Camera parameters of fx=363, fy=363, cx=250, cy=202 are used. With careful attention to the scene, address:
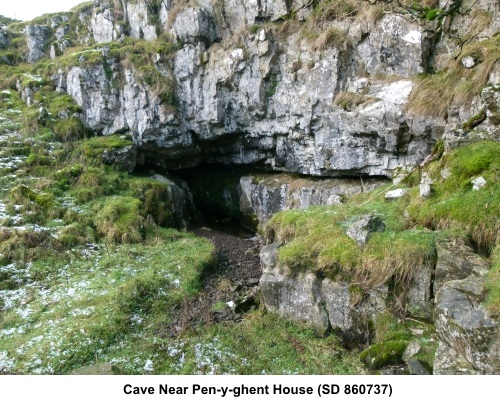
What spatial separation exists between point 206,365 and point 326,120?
11581 millimetres

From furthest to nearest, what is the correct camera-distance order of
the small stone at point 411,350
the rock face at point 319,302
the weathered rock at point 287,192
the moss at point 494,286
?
the weathered rock at point 287,192, the rock face at point 319,302, the small stone at point 411,350, the moss at point 494,286

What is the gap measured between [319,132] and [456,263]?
1033 centimetres

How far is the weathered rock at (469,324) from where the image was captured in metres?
5.29

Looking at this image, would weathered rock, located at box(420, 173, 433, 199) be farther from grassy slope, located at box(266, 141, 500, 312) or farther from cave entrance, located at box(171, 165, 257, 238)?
cave entrance, located at box(171, 165, 257, 238)

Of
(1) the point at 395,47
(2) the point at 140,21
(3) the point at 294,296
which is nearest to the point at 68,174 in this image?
(2) the point at 140,21

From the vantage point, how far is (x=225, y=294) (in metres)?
11.2

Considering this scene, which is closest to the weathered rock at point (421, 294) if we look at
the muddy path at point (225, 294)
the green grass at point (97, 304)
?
the muddy path at point (225, 294)

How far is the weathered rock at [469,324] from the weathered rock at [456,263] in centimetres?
55

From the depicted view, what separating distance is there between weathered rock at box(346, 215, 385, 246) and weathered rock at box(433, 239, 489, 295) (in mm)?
1428

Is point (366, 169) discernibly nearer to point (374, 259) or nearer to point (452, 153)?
point (452, 153)

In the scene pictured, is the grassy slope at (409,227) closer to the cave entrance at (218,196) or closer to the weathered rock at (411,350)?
the weathered rock at (411,350)

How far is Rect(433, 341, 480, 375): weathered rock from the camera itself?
5.62 meters

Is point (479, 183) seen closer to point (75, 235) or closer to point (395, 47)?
point (395, 47)

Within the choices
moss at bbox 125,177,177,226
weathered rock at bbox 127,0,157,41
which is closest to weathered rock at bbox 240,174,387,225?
moss at bbox 125,177,177,226
